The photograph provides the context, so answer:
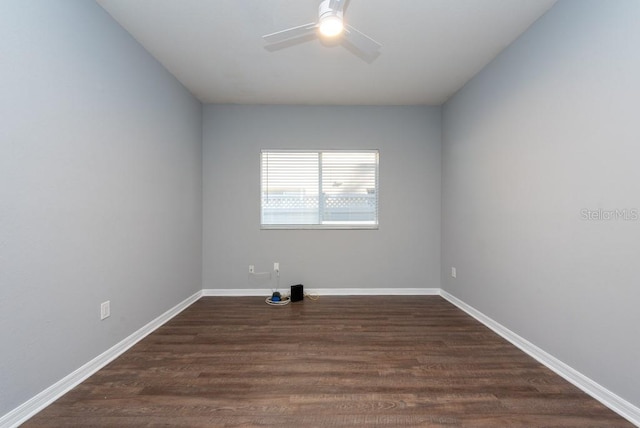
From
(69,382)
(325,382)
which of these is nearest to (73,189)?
(69,382)

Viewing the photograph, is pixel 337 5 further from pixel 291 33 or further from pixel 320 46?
pixel 320 46

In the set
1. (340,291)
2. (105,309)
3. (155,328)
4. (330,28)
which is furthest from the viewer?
(340,291)

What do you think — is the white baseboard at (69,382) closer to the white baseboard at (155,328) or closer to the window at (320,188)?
the white baseboard at (155,328)

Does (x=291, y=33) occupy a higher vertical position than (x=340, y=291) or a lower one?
higher

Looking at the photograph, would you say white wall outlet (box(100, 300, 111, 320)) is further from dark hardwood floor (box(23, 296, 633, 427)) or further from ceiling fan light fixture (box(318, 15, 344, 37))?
ceiling fan light fixture (box(318, 15, 344, 37))

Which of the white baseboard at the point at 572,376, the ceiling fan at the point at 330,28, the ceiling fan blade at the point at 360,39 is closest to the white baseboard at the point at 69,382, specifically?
the ceiling fan at the point at 330,28

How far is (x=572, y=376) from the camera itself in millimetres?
1838

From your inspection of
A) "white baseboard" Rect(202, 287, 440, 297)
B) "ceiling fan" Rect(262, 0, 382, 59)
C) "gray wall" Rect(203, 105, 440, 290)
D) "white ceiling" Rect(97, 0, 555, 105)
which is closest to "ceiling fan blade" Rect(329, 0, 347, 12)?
"ceiling fan" Rect(262, 0, 382, 59)

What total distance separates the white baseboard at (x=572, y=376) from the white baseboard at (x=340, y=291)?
105 centimetres

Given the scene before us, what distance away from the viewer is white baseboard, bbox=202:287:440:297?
3773 millimetres

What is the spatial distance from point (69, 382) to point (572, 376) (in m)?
3.30

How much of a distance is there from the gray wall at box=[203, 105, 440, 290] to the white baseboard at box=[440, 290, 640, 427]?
53.7 inches

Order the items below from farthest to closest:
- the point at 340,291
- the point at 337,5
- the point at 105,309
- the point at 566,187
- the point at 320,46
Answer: the point at 340,291
the point at 320,46
the point at 105,309
the point at 566,187
the point at 337,5

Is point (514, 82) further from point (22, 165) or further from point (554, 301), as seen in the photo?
point (22, 165)
